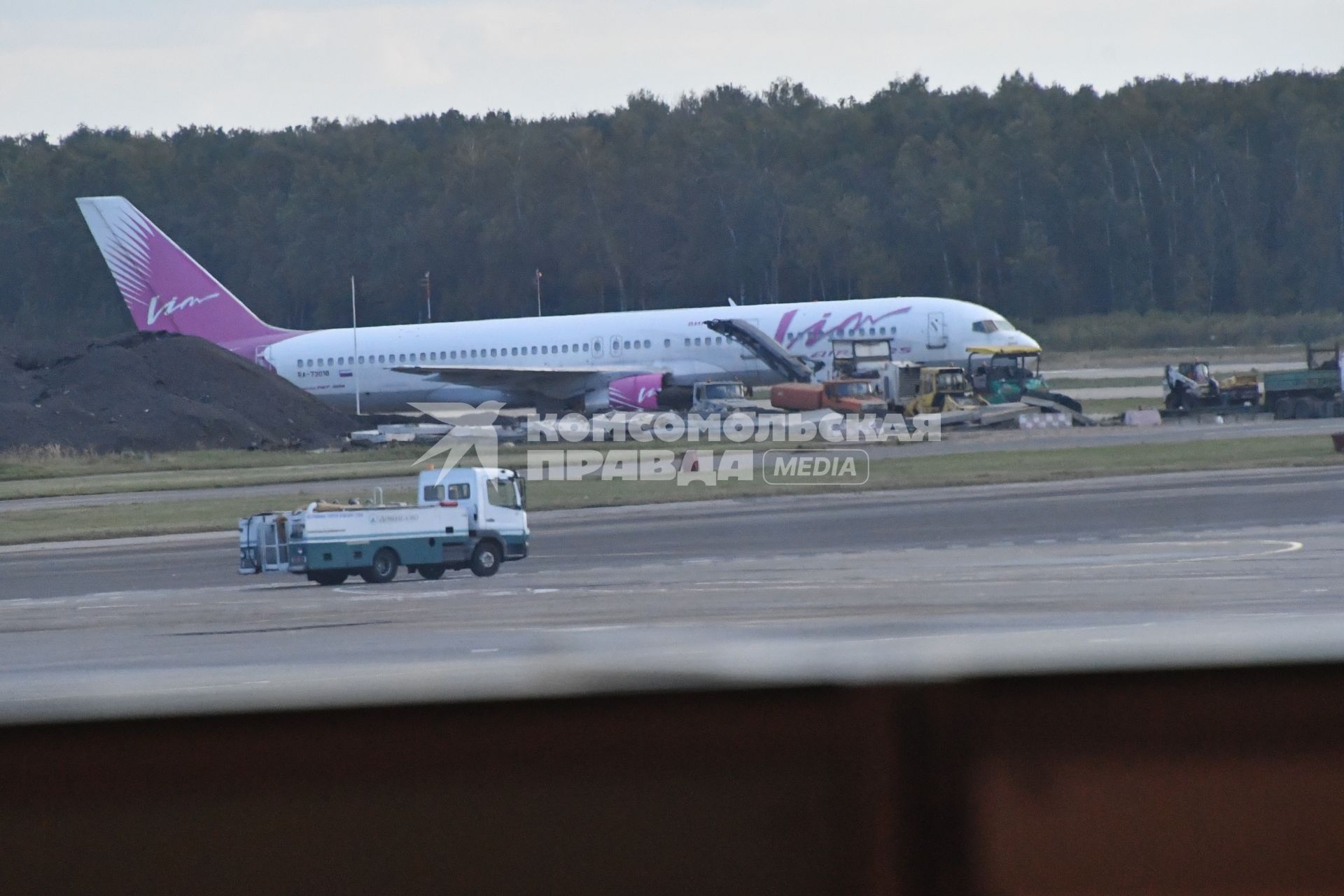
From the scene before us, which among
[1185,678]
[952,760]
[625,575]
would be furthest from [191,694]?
[625,575]

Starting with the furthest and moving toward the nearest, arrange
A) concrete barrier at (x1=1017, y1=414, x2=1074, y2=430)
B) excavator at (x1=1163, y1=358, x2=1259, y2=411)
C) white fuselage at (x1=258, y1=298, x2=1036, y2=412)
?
white fuselage at (x1=258, y1=298, x2=1036, y2=412) → excavator at (x1=1163, y1=358, x2=1259, y2=411) → concrete barrier at (x1=1017, y1=414, x2=1074, y2=430)

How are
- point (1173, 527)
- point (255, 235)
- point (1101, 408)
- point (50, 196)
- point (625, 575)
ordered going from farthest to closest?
1. point (1101, 408)
2. point (255, 235)
3. point (50, 196)
4. point (1173, 527)
5. point (625, 575)

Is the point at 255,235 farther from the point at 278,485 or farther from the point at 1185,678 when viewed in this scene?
the point at 1185,678

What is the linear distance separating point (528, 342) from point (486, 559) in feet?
74.5

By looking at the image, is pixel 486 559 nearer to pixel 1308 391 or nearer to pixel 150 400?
pixel 150 400

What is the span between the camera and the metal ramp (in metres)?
32.3

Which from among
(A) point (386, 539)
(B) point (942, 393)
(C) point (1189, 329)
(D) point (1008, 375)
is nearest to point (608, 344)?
(B) point (942, 393)

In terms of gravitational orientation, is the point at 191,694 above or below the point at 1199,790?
above

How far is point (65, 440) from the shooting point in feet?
97.6

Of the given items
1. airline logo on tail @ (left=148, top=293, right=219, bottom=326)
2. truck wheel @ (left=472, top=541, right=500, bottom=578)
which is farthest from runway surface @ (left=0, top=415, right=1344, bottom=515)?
airline logo on tail @ (left=148, top=293, right=219, bottom=326)

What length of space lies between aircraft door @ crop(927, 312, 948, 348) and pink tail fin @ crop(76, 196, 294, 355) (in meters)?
18.6

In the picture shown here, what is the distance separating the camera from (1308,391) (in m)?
28.8

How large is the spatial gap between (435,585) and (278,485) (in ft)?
32.2

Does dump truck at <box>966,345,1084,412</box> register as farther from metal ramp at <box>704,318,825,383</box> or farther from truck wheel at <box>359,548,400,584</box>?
truck wheel at <box>359,548,400,584</box>
